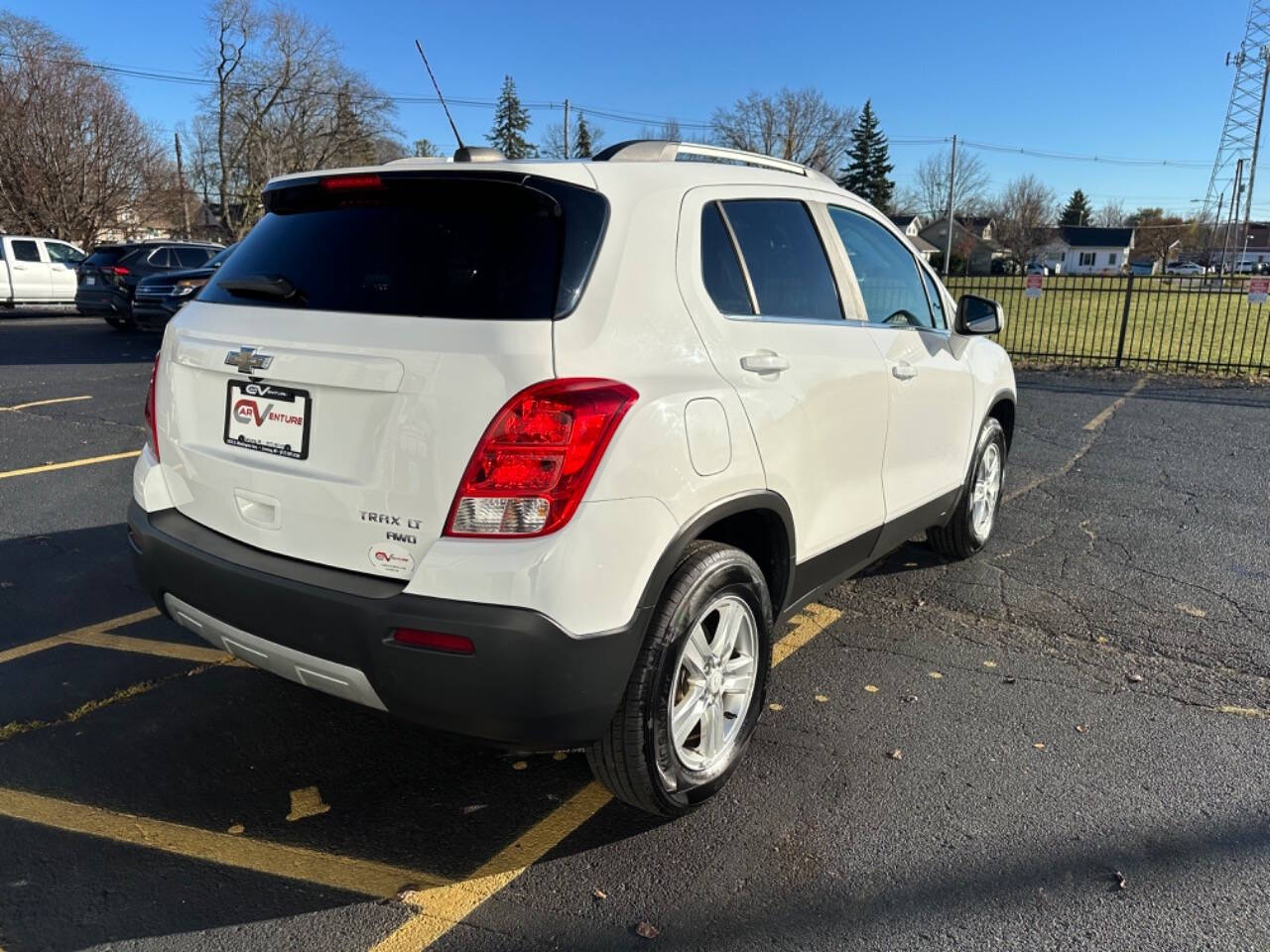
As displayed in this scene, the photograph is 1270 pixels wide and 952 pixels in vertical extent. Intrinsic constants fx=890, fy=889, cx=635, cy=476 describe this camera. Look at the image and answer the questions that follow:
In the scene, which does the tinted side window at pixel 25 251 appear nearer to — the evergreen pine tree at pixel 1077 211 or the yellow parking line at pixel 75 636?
the yellow parking line at pixel 75 636

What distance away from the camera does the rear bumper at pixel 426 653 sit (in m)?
2.10

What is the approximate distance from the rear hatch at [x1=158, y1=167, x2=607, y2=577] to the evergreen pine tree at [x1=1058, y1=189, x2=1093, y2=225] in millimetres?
139698

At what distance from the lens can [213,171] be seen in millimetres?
48500

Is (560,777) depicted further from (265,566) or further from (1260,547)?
(1260,547)

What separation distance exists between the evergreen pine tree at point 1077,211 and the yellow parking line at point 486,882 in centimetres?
13975

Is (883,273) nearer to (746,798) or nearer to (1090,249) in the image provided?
(746,798)

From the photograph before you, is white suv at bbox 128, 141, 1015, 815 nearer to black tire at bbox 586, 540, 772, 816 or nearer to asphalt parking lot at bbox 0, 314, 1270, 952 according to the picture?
black tire at bbox 586, 540, 772, 816

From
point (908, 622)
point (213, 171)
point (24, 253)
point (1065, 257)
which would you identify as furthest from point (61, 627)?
point (1065, 257)

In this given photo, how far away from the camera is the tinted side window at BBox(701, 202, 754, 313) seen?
2658mm

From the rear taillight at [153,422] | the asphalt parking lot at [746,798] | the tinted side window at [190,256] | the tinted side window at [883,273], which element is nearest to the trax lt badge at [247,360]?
the rear taillight at [153,422]

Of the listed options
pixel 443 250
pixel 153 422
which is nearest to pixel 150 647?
pixel 153 422

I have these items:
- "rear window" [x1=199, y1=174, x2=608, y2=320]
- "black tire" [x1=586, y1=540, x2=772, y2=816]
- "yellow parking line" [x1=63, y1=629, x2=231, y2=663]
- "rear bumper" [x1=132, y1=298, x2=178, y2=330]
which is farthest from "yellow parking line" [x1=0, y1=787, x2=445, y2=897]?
"rear bumper" [x1=132, y1=298, x2=178, y2=330]

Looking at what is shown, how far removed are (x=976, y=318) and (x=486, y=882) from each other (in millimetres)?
3413

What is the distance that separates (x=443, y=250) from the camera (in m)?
2.38
